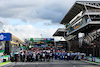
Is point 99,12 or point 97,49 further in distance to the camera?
point 99,12

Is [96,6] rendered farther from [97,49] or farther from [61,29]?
[61,29]

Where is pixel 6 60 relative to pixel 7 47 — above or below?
below

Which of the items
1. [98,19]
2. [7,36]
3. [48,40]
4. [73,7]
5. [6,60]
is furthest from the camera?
[48,40]

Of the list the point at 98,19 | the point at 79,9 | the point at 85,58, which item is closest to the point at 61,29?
the point at 79,9

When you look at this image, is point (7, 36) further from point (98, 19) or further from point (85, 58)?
point (98, 19)

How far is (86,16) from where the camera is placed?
45.8 meters

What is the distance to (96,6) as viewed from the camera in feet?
151

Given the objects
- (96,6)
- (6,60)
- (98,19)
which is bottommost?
(6,60)

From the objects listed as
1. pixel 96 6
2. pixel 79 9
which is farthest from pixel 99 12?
pixel 79 9

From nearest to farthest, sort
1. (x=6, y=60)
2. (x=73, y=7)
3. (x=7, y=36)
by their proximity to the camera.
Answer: (x=6, y=60) < (x=7, y=36) < (x=73, y=7)

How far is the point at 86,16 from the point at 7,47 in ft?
82.3

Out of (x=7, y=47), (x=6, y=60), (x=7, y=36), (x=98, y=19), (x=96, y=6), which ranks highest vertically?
(x=96, y=6)

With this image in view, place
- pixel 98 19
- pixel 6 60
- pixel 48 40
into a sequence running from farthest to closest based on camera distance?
pixel 48 40 < pixel 98 19 < pixel 6 60

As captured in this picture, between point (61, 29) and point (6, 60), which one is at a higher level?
point (61, 29)
